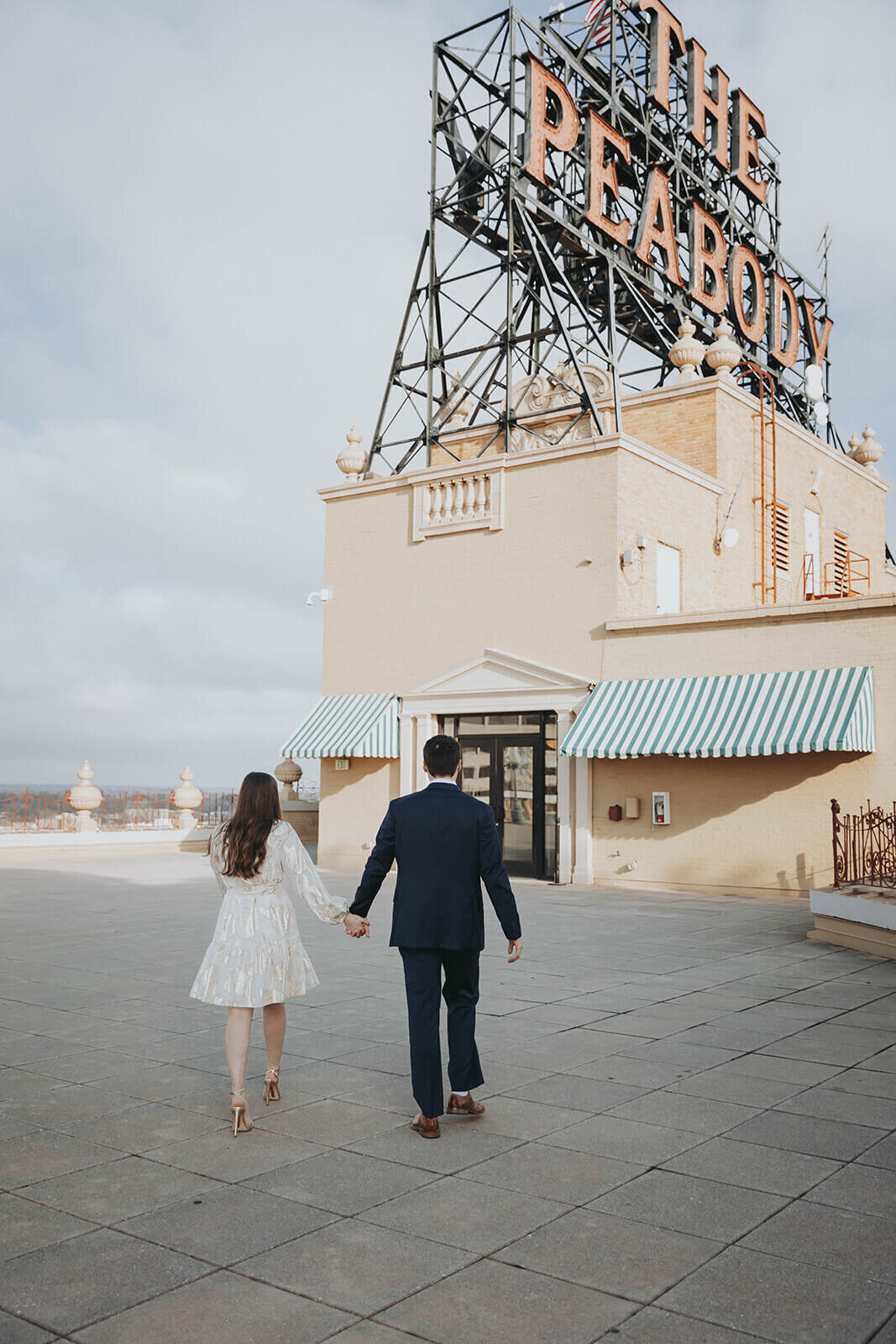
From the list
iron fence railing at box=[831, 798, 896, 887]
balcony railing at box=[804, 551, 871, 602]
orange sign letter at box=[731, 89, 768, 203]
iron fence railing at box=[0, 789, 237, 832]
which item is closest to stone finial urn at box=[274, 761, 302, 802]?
iron fence railing at box=[0, 789, 237, 832]

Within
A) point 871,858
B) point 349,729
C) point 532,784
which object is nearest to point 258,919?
point 871,858

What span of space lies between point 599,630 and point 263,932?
13.8 meters

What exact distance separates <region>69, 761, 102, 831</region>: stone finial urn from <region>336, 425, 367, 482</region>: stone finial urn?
30.8ft

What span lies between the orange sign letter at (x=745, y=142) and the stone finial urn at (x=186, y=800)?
21.2m

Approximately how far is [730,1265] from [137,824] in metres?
25.0

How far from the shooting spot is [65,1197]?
4508 millimetres

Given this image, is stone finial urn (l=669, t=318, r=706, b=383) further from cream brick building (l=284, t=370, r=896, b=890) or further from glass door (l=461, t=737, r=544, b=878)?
glass door (l=461, t=737, r=544, b=878)

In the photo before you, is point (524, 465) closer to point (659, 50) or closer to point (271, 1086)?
point (659, 50)

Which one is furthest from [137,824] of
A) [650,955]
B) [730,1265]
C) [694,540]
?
[730,1265]

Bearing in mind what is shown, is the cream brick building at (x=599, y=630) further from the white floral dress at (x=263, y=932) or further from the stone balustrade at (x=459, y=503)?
the white floral dress at (x=263, y=932)

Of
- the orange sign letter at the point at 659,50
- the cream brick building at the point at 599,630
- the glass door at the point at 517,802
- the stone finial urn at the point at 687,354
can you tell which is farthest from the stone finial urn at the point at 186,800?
the orange sign letter at the point at 659,50

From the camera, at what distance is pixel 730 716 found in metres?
16.9

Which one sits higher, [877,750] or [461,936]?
[877,750]

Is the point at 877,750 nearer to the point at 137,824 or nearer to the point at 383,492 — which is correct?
the point at 383,492
